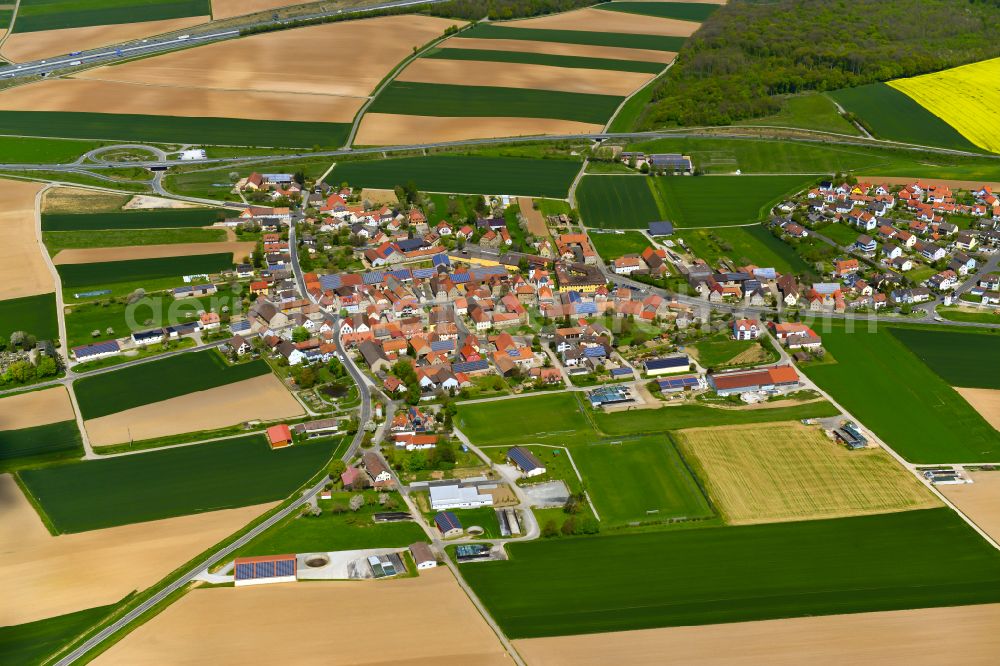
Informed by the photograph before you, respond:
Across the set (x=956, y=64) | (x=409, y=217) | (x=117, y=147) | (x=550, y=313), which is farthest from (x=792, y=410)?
(x=956, y=64)

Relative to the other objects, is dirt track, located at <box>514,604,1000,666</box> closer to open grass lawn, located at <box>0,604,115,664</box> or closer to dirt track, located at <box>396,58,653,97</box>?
open grass lawn, located at <box>0,604,115,664</box>

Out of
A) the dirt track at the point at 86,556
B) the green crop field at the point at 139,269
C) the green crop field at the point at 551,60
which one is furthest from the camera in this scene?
the green crop field at the point at 551,60

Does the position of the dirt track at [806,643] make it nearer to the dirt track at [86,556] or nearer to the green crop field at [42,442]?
the dirt track at [86,556]

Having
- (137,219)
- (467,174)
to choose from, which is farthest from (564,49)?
(137,219)

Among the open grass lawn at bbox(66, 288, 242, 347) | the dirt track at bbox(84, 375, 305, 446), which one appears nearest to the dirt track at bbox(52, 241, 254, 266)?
the open grass lawn at bbox(66, 288, 242, 347)

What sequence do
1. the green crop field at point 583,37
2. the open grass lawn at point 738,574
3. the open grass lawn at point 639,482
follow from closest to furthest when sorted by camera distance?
the open grass lawn at point 738,574 → the open grass lawn at point 639,482 → the green crop field at point 583,37

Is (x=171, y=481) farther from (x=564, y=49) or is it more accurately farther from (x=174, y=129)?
(x=564, y=49)

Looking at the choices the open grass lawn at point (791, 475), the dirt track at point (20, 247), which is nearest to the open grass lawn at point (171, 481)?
the open grass lawn at point (791, 475)
